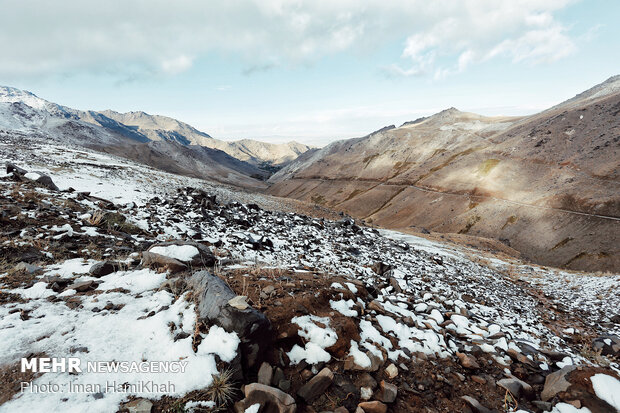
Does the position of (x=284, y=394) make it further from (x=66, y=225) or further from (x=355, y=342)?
(x=66, y=225)

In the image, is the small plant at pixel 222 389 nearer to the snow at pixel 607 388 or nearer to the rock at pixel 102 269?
the rock at pixel 102 269

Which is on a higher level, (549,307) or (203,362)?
(203,362)

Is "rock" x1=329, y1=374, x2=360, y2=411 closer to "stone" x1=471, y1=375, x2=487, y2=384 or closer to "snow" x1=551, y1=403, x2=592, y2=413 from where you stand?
"stone" x1=471, y1=375, x2=487, y2=384

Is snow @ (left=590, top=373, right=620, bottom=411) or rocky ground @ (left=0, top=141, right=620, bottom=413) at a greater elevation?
→ rocky ground @ (left=0, top=141, right=620, bottom=413)

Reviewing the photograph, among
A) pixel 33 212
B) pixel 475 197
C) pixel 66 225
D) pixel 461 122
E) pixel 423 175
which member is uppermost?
pixel 461 122

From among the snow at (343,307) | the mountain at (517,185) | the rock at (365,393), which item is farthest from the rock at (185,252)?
the mountain at (517,185)

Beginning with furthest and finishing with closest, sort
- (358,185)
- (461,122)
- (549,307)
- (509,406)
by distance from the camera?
(461,122)
(358,185)
(549,307)
(509,406)

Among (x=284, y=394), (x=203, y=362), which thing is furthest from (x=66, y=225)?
(x=284, y=394)

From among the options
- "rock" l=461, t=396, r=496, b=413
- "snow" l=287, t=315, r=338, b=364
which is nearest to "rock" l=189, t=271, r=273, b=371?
"snow" l=287, t=315, r=338, b=364
